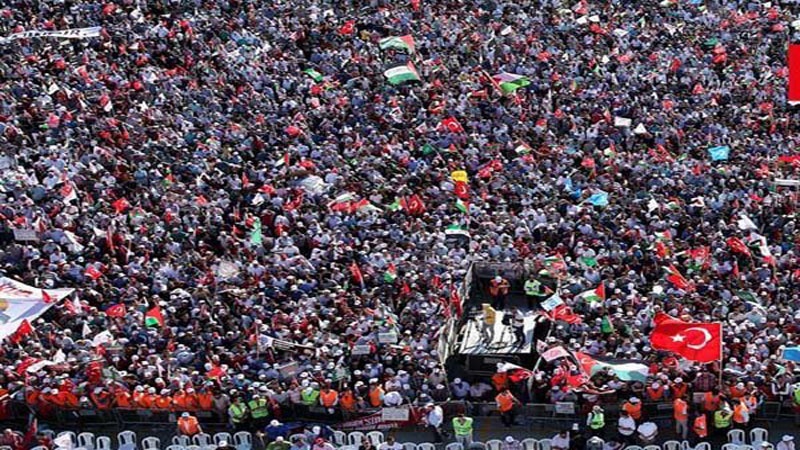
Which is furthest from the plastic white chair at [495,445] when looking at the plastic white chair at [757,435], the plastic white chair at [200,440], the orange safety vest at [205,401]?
the orange safety vest at [205,401]

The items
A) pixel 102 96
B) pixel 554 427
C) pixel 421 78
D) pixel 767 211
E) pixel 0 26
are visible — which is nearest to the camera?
pixel 554 427

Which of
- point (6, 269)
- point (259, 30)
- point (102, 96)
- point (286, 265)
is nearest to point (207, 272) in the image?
point (286, 265)

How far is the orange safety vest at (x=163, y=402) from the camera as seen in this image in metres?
26.7

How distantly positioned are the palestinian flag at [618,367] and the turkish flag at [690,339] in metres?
0.48

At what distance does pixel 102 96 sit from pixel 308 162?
6841 millimetres

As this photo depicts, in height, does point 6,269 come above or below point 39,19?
below

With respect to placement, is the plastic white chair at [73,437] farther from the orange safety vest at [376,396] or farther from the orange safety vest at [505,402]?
the orange safety vest at [505,402]

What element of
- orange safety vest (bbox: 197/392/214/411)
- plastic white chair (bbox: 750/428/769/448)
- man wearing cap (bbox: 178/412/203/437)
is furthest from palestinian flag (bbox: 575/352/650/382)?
man wearing cap (bbox: 178/412/203/437)

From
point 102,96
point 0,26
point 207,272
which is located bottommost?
point 207,272

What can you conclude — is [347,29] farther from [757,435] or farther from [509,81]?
[757,435]

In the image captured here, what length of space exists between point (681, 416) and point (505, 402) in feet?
9.82

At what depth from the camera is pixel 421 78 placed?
140ft

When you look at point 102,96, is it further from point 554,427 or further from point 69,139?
point 554,427

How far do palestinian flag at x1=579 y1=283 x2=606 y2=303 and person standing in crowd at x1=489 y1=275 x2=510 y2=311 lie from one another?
2145 millimetres
